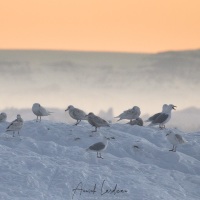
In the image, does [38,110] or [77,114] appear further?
[38,110]

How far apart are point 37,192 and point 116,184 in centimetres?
384

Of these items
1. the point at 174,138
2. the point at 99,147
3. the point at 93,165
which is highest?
the point at 174,138

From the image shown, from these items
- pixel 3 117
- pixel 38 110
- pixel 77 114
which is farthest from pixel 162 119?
pixel 3 117

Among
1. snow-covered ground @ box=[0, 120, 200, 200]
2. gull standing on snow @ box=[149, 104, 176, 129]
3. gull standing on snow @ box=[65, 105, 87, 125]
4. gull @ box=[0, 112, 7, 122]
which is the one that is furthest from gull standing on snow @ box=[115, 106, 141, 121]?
gull @ box=[0, 112, 7, 122]

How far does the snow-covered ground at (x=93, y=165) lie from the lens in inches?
1061

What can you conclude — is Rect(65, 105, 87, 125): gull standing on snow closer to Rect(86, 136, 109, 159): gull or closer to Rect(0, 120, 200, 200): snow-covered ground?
Rect(0, 120, 200, 200): snow-covered ground

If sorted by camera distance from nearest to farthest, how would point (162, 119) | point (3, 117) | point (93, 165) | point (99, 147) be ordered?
point (93, 165), point (99, 147), point (162, 119), point (3, 117)

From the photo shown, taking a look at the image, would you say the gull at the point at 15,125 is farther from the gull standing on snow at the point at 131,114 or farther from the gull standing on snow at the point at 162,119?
the gull standing on snow at the point at 162,119

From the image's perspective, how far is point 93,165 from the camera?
3030 centimetres

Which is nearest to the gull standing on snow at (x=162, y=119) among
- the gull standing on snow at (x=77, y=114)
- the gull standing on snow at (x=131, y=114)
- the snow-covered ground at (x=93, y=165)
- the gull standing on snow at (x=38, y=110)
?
the snow-covered ground at (x=93, y=165)

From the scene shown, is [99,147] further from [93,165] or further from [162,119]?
[162,119]

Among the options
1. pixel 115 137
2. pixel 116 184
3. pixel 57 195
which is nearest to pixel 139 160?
pixel 115 137

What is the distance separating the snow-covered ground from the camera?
2694cm

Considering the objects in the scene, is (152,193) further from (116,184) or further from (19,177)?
(19,177)
